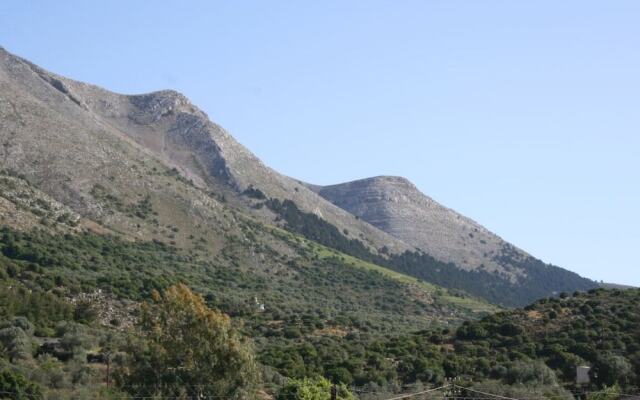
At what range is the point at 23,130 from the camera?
107 metres

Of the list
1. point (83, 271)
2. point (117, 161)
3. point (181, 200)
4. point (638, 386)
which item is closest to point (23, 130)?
point (117, 161)

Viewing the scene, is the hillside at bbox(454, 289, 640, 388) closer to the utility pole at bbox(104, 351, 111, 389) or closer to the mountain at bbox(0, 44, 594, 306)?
the utility pole at bbox(104, 351, 111, 389)

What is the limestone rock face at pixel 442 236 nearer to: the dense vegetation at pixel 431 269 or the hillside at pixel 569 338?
the dense vegetation at pixel 431 269

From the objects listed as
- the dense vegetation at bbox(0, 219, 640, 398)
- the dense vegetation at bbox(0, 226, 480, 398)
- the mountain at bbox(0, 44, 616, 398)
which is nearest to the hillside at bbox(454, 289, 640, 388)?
the dense vegetation at bbox(0, 219, 640, 398)

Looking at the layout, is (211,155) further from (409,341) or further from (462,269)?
(409,341)

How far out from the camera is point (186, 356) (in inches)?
1497

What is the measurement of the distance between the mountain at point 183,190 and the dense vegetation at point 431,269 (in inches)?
14.7

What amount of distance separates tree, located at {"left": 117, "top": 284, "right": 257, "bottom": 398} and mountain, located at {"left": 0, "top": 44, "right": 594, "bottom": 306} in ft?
192

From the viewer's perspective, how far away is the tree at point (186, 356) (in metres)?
37.4

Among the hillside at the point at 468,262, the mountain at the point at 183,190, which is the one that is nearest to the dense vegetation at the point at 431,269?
the hillside at the point at 468,262

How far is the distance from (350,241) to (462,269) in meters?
28.8

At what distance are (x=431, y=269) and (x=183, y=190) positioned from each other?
177ft

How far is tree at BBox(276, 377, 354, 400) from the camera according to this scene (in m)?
40.6

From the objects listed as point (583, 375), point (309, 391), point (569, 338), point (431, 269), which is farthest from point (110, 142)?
point (309, 391)
